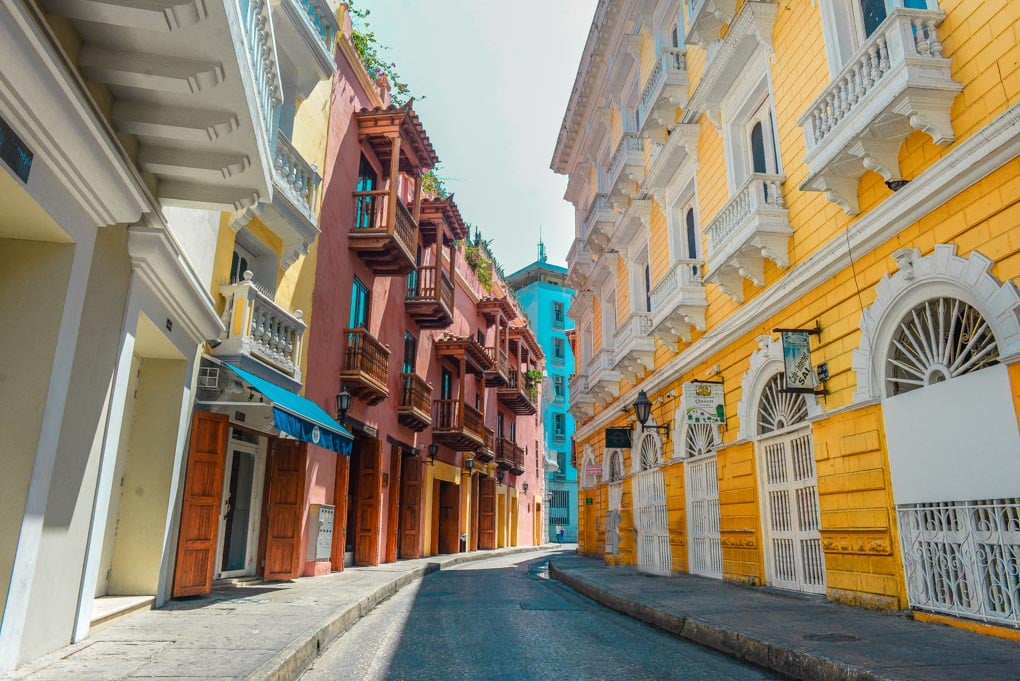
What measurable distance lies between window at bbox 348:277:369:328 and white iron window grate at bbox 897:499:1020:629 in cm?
1215

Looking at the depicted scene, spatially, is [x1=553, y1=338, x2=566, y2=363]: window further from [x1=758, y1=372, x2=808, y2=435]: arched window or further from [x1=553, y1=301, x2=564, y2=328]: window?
[x1=758, y1=372, x2=808, y2=435]: arched window

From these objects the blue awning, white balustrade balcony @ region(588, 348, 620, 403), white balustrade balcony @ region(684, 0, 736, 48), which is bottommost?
the blue awning

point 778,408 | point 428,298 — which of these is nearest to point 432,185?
point 428,298

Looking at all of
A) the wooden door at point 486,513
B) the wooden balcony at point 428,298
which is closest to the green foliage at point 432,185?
the wooden balcony at point 428,298

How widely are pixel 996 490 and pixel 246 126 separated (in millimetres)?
7369

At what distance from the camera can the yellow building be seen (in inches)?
261

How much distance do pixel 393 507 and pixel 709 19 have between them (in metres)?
14.0

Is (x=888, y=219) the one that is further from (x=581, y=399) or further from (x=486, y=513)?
(x=486, y=513)

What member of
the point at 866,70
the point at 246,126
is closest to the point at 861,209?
the point at 866,70

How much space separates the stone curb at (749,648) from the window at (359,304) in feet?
31.5

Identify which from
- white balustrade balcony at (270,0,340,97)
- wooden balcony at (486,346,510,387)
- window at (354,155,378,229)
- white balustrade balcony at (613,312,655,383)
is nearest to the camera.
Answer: white balustrade balcony at (270,0,340,97)

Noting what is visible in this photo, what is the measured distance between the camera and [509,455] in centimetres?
3462

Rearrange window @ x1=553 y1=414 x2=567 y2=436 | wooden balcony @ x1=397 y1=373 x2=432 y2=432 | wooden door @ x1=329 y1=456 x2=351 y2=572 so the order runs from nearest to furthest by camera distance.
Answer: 1. wooden door @ x1=329 y1=456 x2=351 y2=572
2. wooden balcony @ x1=397 y1=373 x2=432 y2=432
3. window @ x1=553 y1=414 x2=567 y2=436

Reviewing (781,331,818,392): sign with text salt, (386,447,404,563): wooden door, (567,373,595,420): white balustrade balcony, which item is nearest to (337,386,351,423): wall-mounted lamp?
(386,447,404,563): wooden door
